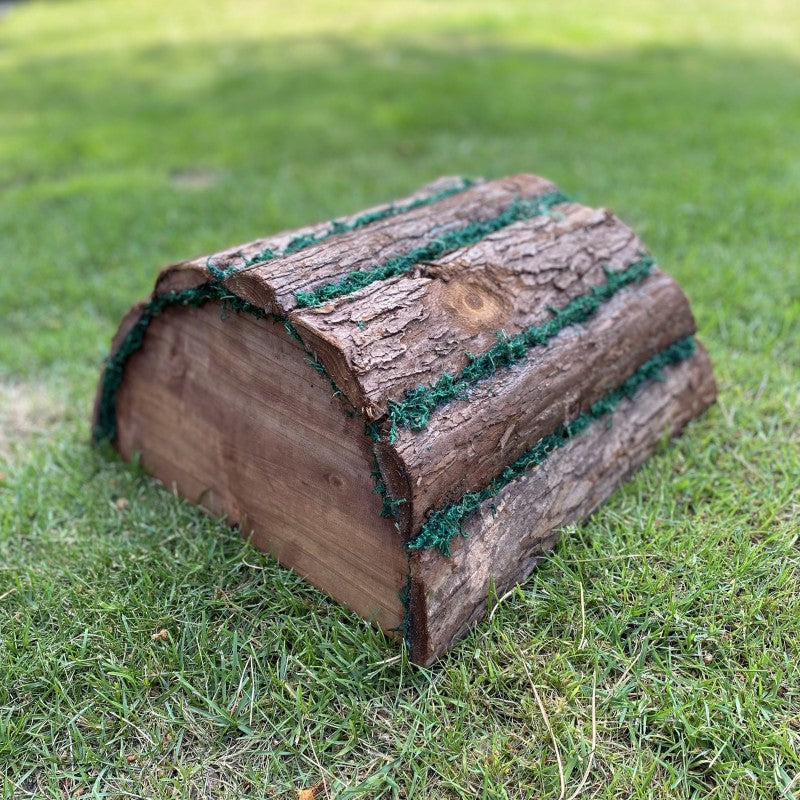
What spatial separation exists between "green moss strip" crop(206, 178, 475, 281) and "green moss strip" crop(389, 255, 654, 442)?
1.97ft

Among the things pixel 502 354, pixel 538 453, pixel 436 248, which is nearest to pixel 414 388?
pixel 502 354

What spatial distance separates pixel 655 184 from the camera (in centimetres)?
528

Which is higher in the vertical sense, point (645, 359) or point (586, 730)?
point (645, 359)

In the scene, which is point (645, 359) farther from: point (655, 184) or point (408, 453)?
point (655, 184)

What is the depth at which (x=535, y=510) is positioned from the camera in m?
2.23

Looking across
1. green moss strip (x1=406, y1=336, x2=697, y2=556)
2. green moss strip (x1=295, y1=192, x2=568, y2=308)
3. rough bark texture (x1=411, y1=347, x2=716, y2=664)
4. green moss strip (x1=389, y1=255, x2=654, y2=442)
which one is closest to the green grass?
rough bark texture (x1=411, y1=347, x2=716, y2=664)

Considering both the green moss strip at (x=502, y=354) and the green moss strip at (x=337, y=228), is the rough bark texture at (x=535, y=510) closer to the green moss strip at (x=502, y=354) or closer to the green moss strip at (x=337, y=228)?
the green moss strip at (x=502, y=354)

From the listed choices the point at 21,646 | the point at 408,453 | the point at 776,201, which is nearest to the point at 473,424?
the point at 408,453

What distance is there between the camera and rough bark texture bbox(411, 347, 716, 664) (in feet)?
6.47

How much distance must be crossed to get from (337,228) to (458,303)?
1.81 ft

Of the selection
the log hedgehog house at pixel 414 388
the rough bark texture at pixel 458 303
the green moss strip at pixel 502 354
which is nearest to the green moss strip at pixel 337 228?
the log hedgehog house at pixel 414 388

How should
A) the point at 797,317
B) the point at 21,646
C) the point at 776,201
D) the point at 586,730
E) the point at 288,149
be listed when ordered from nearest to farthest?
the point at 586,730
the point at 21,646
the point at 797,317
the point at 776,201
the point at 288,149

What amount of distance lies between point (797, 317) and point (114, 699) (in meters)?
3.23

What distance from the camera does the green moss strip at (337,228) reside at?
2.14 metres
